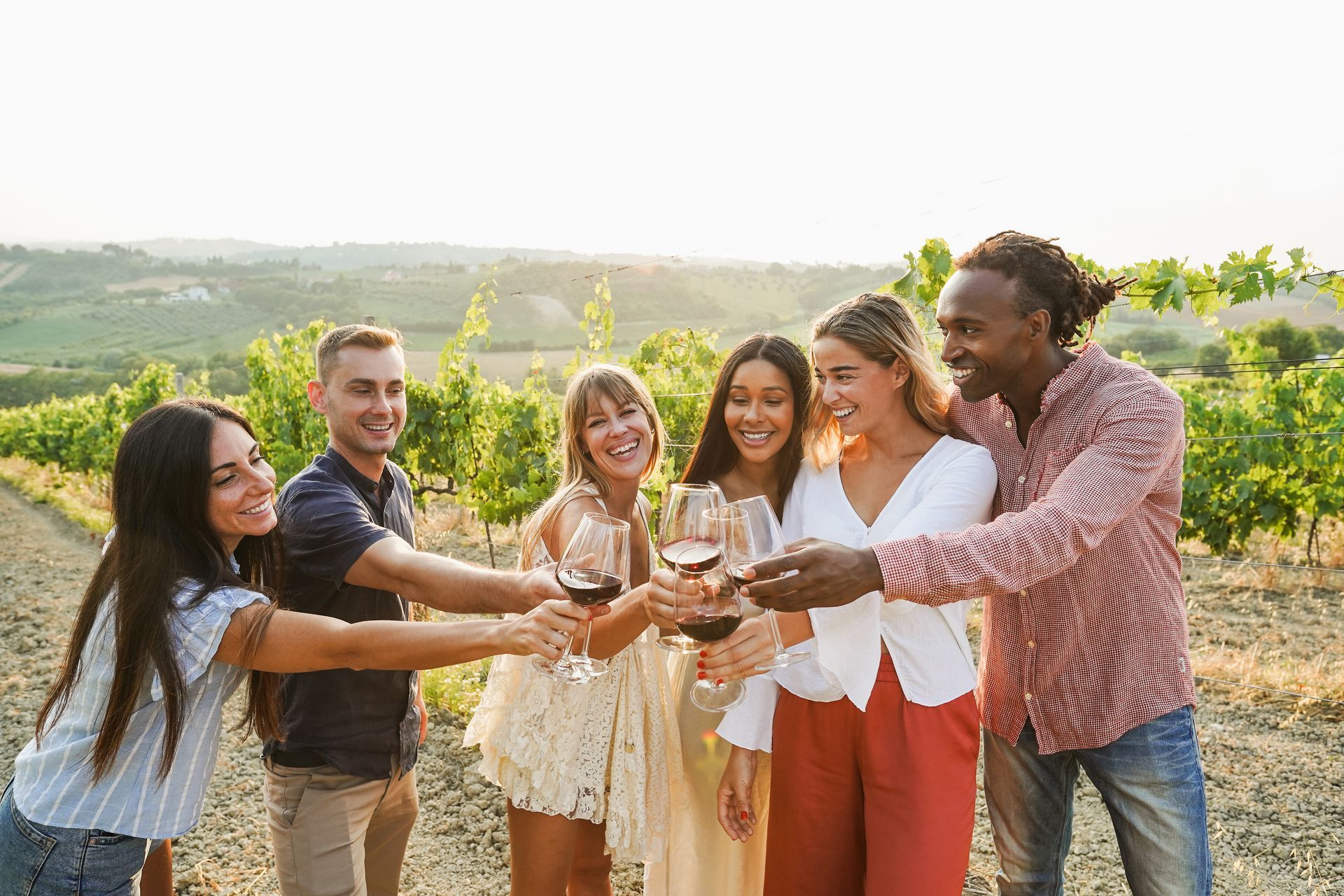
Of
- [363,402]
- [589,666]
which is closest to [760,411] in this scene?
[589,666]

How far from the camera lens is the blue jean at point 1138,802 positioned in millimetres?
2041

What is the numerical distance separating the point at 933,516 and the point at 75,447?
76.3ft

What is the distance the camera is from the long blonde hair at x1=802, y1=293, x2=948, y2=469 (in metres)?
2.23

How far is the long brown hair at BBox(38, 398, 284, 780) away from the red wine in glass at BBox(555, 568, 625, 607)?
680mm

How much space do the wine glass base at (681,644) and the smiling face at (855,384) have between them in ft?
2.54

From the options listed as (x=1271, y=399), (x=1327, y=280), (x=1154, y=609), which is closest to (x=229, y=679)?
(x=1154, y=609)

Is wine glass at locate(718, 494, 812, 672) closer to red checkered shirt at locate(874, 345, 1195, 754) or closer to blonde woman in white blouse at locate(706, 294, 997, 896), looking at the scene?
blonde woman in white blouse at locate(706, 294, 997, 896)

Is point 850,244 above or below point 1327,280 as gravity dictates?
above

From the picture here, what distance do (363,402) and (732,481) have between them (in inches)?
45.3

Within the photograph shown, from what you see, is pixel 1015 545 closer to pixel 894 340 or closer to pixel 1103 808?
pixel 894 340

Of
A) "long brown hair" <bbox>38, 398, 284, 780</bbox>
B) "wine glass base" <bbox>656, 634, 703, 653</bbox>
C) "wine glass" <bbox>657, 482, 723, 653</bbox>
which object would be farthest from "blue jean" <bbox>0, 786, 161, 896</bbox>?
"wine glass" <bbox>657, 482, 723, 653</bbox>

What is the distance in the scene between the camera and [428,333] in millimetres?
43375

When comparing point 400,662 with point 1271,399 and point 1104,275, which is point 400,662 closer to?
point 1104,275

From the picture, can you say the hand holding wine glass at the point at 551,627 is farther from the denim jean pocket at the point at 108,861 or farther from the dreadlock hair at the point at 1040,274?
the dreadlock hair at the point at 1040,274
